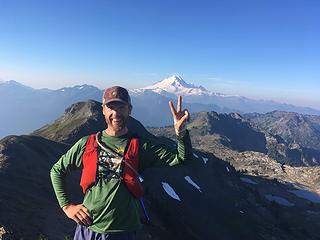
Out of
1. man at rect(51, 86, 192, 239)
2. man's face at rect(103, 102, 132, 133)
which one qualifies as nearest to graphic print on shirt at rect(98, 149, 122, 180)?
man at rect(51, 86, 192, 239)

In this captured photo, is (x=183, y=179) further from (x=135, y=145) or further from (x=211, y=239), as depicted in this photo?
(x=135, y=145)

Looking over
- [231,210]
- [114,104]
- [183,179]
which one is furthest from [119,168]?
[231,210]

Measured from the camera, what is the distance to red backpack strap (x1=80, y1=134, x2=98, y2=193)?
28.4ft

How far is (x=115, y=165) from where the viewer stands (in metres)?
8.59

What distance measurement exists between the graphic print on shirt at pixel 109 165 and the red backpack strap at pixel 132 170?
0.16 m

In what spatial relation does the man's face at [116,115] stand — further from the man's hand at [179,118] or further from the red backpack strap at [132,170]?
the man's hand at [179,118]

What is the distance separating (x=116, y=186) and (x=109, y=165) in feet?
1.62

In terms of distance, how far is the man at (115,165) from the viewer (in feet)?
27.9

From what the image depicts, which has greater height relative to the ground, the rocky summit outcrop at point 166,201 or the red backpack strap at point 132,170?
the red backpack strap at point 132,170

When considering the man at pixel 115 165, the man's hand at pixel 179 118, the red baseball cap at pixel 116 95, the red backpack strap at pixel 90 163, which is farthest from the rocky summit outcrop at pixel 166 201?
the red backpack strap at pixel 90 163

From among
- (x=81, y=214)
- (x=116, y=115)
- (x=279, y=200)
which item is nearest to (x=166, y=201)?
(x=81, y=214)

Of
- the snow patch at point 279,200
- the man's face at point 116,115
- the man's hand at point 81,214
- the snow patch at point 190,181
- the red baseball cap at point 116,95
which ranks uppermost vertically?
the red baseball cap at point 116,95

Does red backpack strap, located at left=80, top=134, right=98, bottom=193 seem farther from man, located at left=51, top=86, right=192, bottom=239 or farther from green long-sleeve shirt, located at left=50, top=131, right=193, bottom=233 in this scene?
green long-sleeve shirt, located at left=50, top=131, right=193, bottom=233

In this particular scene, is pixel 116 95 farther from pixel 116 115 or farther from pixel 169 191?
pixel 169 191
